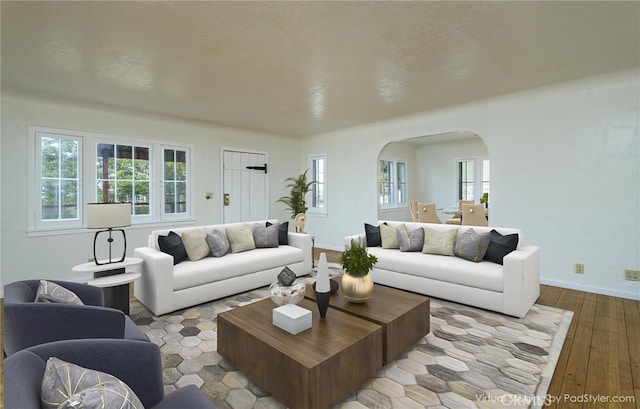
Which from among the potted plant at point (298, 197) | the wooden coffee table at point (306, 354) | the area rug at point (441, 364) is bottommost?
the area rug at point (441, 364)

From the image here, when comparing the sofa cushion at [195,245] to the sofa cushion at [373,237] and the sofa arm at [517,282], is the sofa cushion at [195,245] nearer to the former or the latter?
the sofa cushion at [373,237]

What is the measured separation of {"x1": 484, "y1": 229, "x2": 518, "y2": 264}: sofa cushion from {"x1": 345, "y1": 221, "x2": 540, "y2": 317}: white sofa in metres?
0.07

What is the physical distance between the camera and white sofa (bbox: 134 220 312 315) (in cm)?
311

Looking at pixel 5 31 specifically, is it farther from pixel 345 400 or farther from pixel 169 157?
pixel 345 400

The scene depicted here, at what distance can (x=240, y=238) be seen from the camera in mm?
4133

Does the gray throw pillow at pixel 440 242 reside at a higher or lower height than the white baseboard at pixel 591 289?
higher

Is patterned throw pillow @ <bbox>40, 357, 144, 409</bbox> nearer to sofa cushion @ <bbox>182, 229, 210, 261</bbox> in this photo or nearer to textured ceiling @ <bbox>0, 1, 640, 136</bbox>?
textured ceiling @ <bbox>0, 1, 640, 136</bbox>

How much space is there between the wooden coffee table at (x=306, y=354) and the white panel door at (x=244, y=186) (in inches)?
163

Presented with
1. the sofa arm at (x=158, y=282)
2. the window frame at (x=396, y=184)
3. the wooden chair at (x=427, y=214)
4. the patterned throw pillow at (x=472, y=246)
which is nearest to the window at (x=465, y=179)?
the window frame at (x=396, y=184)

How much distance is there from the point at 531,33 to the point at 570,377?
8.98ft

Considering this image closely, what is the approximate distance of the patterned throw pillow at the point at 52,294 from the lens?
1.72 meters

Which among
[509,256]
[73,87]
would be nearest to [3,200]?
[73,87]

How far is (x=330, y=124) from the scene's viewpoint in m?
6.13

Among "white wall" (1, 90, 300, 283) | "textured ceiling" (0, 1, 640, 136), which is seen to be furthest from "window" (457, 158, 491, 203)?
"white wall" (1, 90, 300, 283)
